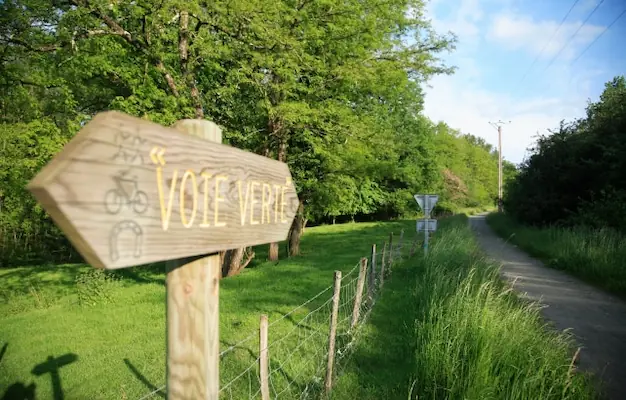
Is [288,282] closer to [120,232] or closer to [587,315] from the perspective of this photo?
[587,315]

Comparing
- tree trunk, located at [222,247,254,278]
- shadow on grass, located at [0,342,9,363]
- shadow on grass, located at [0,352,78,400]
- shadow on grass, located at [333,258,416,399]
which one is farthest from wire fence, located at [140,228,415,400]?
tree trunk, located at [222,247,254,278]

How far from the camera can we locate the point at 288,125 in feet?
36.9

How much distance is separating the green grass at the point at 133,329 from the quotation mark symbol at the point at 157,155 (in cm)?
291

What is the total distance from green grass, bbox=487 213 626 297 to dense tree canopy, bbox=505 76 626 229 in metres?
1.47

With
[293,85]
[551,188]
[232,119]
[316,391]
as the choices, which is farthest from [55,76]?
[551,188]

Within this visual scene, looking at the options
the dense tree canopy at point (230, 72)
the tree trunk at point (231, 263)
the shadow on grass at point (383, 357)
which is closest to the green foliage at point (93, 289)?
the dense tree canopy at point (230, 72)

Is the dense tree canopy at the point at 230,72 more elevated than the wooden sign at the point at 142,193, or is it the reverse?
the dense tree canopy at the point at 230,72

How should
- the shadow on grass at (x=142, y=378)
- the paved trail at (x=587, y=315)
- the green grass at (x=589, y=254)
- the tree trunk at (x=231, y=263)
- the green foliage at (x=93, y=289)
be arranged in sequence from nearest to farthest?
the shadow on grass at (x=142, y=378) < the paved trail at (x=587, y=315) < the green grass at (x=589, y=254) < the green foliage at (x=93, y=289) < the tree trunk at (x=231, y=263)

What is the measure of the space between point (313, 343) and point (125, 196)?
4.89 metres

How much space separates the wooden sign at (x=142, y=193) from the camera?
88cm

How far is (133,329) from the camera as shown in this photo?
282 inches

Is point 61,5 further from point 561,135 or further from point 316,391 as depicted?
point 561,135

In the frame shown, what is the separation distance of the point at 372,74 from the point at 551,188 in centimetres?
1282

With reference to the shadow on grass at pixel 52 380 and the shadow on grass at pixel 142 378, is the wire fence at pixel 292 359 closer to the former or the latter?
the shadow on grass at pixel 142 378
